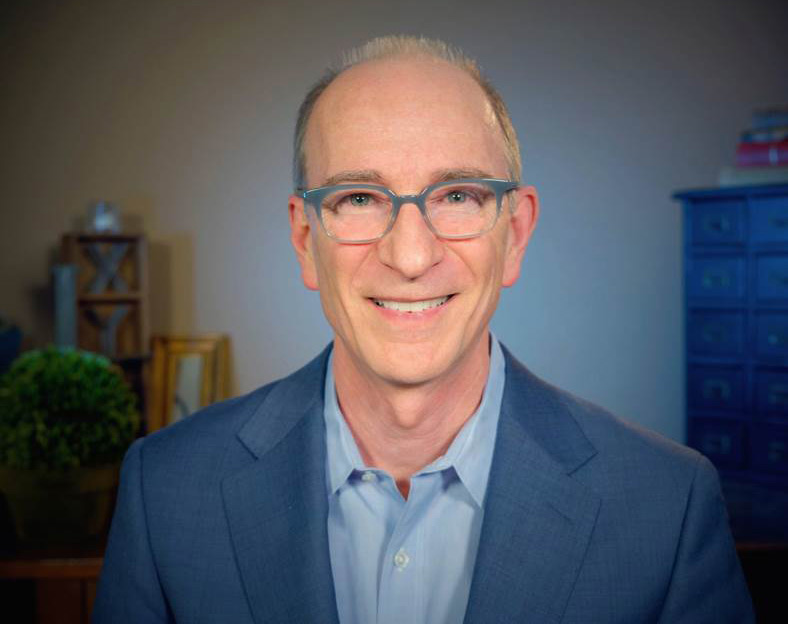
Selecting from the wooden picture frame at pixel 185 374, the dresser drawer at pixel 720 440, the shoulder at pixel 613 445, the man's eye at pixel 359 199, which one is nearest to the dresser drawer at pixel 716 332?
the dresser drawer at pixel 720 440

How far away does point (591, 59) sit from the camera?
459cm

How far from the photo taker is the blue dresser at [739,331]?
3.76 m

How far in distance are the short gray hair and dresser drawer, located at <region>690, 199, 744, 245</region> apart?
9.66ft

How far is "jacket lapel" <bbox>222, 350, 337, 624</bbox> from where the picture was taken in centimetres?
108

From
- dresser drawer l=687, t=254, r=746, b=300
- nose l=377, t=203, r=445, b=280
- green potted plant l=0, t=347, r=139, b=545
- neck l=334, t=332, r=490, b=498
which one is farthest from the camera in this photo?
dresser drawer l=687, t=254, r=746, b=300

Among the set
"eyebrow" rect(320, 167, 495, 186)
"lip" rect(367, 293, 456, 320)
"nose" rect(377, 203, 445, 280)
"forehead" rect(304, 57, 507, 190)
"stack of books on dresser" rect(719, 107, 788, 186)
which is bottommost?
"lip" rect(367, 293, 456, 320)

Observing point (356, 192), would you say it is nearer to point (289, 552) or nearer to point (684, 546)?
point (289, 552)

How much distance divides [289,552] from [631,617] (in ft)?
1.52

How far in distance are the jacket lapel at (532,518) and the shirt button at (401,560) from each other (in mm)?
103

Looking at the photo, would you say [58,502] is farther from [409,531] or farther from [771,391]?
[771,391]

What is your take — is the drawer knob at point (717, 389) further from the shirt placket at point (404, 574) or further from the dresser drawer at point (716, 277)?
the shirt placket at point (404, 574)

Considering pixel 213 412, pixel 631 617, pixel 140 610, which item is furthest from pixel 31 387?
pixel 631 617

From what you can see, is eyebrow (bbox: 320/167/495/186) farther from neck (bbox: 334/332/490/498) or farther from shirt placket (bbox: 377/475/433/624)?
shirt placket (bbox: 377/475/433/624)

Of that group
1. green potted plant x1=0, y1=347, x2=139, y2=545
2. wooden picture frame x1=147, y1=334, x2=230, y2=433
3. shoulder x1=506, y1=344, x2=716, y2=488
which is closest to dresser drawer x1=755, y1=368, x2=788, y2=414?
wooden picture frame x1=147, y1=334, x2=230, y2=433
